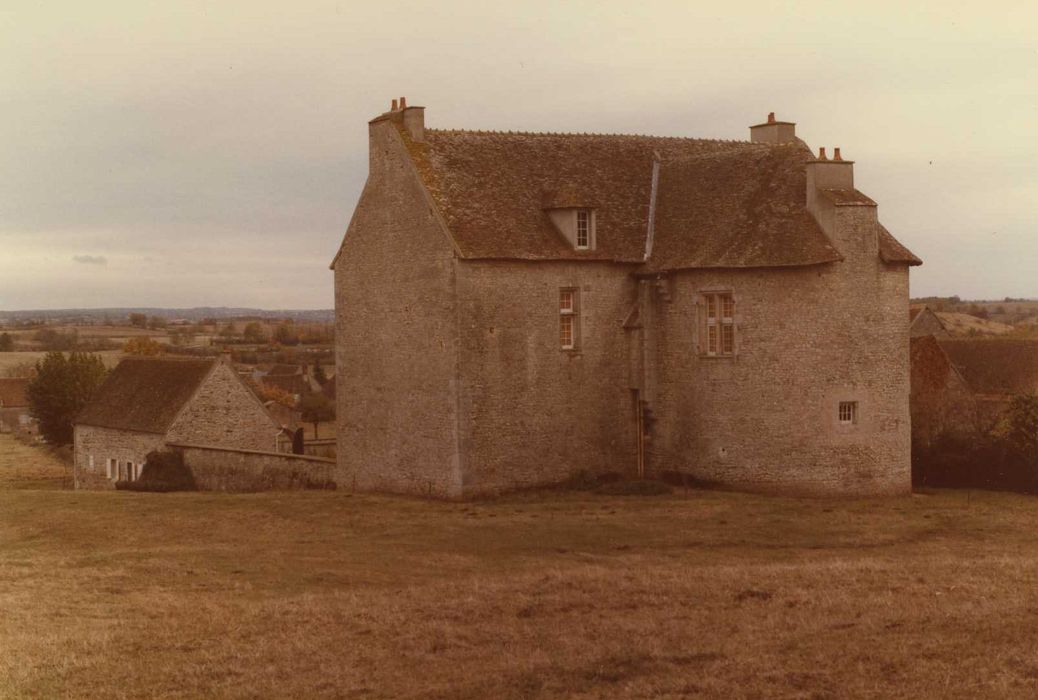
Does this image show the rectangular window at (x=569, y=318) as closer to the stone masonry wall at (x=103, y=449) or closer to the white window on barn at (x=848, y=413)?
the white window on barn at (x=848, y=413)

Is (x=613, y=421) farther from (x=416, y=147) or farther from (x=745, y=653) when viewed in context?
(x=745, y=653)

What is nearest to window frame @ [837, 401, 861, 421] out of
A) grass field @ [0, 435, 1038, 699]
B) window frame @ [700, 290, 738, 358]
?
grass field @ [0, 435, 1038, 699]

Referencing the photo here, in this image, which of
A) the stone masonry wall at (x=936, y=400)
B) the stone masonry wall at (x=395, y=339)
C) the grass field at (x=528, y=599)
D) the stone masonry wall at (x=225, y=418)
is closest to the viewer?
the grass field at (x=528, y=599)

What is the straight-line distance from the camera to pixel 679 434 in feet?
126

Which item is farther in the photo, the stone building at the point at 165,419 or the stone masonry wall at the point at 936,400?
the stone building at the point at 165,419

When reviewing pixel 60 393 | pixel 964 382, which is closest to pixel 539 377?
pixel 964 382

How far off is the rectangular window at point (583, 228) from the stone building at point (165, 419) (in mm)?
22195

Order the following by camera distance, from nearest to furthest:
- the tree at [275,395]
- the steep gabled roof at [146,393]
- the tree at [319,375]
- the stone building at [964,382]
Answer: the stone building at [964,382] < the steep gabled roof at [146,393] < the tree at [275,395] < the tree at [319,375]

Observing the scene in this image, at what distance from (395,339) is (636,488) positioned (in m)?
9.34

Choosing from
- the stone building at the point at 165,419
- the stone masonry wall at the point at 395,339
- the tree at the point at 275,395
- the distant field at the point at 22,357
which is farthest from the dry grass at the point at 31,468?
the distant field at the point at 22,357

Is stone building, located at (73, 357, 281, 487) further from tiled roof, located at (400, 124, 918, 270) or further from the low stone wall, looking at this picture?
tiled roof, located at (400, 124, 918, 270)

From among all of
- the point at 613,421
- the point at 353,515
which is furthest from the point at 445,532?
the point at 613,421

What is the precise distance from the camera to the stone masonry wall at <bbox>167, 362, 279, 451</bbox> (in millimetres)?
53000

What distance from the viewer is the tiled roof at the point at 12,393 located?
101625 millimetres
